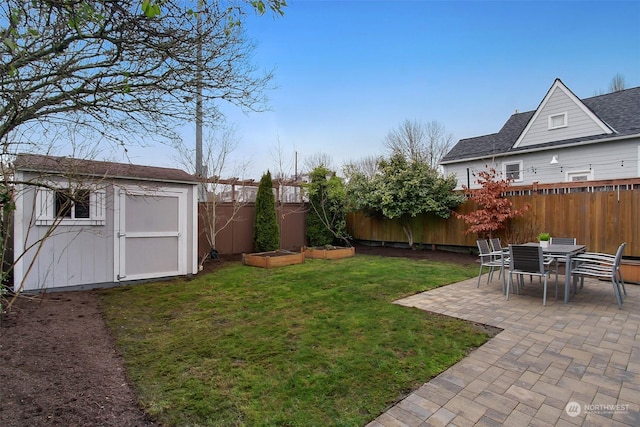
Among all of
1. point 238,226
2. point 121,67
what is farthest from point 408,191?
point 121,67

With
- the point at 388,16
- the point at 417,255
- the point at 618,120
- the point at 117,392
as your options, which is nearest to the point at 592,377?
the point at 117,392

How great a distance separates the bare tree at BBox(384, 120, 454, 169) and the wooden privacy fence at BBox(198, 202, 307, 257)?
13718 millimetres

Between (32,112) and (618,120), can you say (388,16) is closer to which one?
(32,112)

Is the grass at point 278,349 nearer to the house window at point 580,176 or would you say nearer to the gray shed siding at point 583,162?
the gray shed siding at point 583,162

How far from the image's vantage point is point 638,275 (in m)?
5.78

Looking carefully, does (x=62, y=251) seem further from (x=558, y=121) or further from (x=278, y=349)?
(x=558, y=121)

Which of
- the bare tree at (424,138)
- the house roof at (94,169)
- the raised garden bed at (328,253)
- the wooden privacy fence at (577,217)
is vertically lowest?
the raised garden bed at (328,253)

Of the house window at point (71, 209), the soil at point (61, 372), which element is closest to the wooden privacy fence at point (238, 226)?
the house window at point (71, 209)

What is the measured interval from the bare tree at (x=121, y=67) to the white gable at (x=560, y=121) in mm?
12323

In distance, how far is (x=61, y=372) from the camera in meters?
2.58

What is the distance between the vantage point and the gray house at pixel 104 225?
487 centimetres

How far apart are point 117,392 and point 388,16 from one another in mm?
8805

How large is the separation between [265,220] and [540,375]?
7.53 meters

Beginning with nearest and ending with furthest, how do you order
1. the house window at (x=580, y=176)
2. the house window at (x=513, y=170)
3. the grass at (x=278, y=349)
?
the grass at (x=278, y=349), the house window at (x=580, y=176), the house window at (x=513, y=170)
